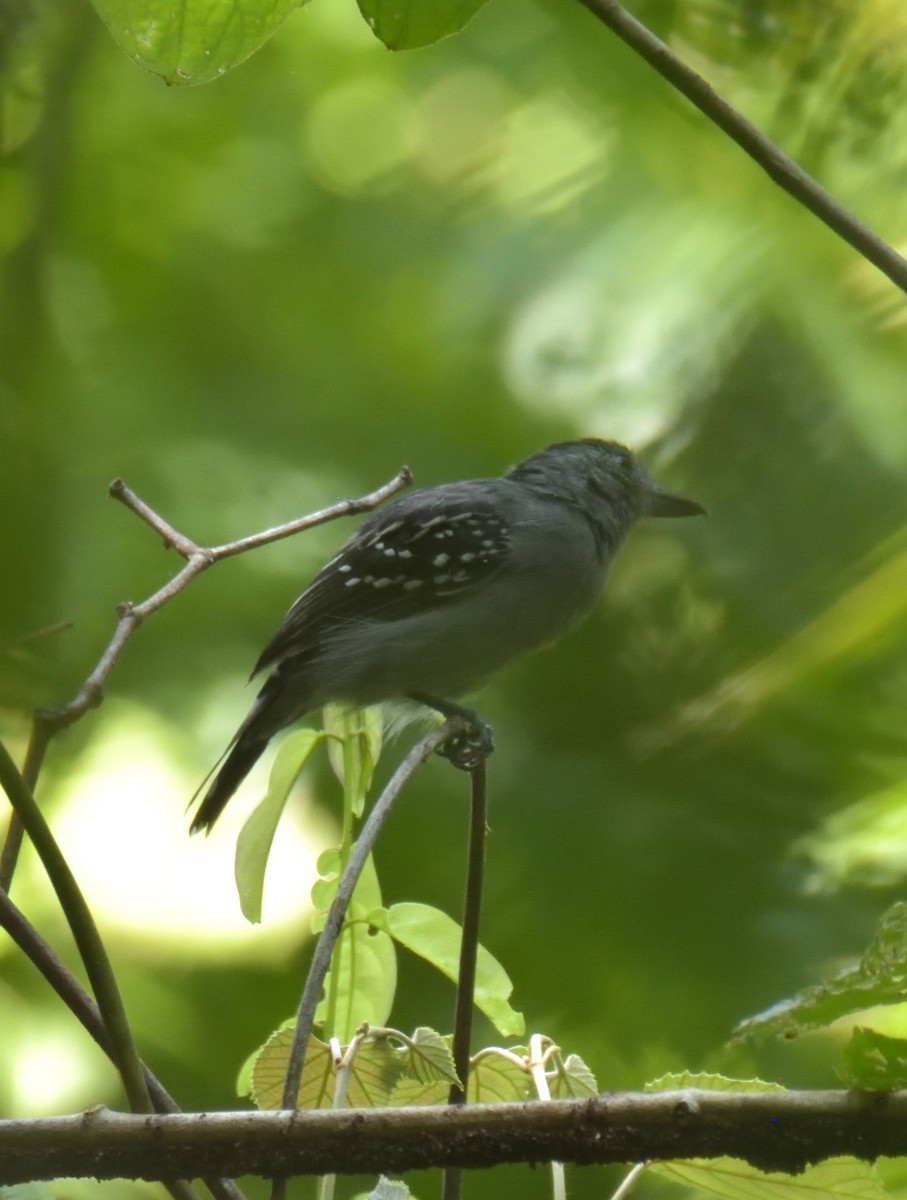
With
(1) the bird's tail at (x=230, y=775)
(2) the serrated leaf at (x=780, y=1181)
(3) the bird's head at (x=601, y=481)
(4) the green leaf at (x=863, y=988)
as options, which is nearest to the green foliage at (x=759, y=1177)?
(2) the serrated leaf at (x=780, y=1181)

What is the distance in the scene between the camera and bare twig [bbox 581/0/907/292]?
773mm

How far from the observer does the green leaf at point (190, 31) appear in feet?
2.67

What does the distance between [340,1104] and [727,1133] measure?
37 centimetres

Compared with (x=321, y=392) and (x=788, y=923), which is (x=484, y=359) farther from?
(x=788, y=923)

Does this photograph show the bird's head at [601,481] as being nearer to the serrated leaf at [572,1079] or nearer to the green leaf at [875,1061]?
the serrated leaf at [572,1079]

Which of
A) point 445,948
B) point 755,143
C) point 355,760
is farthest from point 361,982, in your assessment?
point 755,143

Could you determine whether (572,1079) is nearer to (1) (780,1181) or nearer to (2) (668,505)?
(1) (780,1181)

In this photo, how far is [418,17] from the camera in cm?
80

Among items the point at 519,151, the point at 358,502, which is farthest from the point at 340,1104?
the point at 519,151

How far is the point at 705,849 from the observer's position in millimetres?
3121

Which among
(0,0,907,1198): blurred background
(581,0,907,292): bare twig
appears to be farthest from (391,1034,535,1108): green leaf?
(0,0,907,1198): blurred background

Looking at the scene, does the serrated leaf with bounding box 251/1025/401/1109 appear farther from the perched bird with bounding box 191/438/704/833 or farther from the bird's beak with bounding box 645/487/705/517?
the bird's beak with bounding box 645/487/705/517

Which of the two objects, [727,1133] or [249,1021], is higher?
[727,1133]

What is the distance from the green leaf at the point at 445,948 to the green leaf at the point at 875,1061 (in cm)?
59
